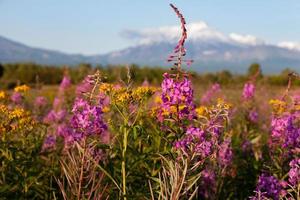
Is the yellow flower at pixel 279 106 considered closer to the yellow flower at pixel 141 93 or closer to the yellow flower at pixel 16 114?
the yellow flower at pixel 141 93

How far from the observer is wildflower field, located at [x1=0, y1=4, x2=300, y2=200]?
3.53 metres

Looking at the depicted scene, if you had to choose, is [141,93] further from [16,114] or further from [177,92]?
[16,114]

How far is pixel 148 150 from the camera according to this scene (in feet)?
16.7

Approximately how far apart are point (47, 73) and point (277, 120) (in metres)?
37.5

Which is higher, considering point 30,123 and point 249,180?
point 30,123

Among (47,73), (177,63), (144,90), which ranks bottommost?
(47,73)

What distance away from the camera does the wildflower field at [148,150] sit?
3527mm

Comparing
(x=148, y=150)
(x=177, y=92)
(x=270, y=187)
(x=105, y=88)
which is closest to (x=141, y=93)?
(x=105, y=88)

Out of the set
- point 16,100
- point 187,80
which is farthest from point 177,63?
point 16,100

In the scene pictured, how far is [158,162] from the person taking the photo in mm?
5062

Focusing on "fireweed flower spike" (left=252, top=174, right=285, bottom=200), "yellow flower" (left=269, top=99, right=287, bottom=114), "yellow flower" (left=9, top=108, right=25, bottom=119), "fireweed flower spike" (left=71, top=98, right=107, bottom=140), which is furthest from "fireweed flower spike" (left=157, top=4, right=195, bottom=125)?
"yellow flower" (left=269, top=99, right=287, bottom=114)

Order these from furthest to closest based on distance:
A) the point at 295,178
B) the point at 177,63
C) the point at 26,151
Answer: the point at 26,151 → the point at 295,178 → the point at 177,63

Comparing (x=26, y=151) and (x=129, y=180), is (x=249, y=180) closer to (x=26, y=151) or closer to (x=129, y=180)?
(x=129, y=180)

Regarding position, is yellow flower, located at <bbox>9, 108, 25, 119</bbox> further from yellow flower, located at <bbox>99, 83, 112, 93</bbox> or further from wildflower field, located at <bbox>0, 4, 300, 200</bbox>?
yellow flower, located at <bbox>99, 83, 112, 93</bbox>
